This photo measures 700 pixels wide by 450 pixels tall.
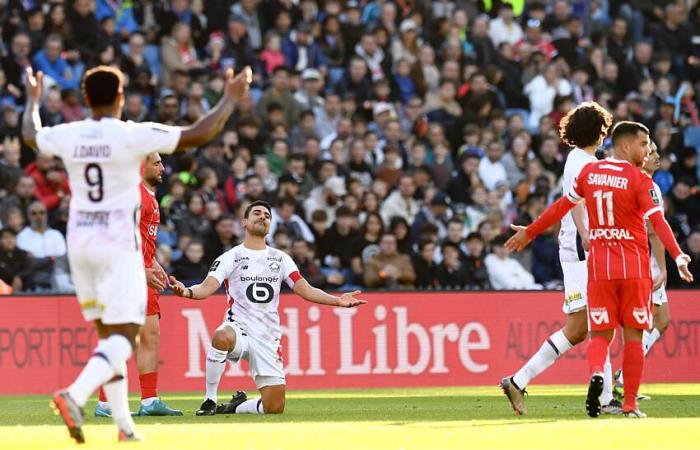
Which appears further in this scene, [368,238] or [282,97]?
[282,97]

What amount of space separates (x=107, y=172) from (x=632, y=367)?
4.36 metres

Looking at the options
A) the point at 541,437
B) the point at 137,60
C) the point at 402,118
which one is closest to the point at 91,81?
the point at 541,437

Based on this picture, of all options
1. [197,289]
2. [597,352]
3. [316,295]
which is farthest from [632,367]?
[197,289]

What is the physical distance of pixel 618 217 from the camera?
1127cm

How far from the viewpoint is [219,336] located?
1312 cm

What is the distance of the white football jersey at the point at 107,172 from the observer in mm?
8906

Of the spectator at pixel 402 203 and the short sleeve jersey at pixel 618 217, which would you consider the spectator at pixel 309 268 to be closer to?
the spectator at pixel 402 203

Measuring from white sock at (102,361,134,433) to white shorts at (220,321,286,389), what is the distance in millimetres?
4261

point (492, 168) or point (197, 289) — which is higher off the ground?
A: point (492, 168)

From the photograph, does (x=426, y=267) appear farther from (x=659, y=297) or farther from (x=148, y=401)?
(x=148, y=401)

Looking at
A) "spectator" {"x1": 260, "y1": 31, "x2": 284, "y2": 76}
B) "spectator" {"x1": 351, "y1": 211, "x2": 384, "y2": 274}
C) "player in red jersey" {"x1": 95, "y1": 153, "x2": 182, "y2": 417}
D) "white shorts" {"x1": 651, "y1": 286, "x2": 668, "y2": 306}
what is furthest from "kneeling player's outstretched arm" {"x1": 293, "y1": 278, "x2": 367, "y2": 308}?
"spectator" {"x1": 260, "y1": 31, "x2": 284, "y2": 76}

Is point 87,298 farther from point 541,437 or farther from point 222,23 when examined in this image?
point 222,23

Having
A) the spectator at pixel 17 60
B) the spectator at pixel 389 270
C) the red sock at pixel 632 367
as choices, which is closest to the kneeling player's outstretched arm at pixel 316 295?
the red sock at pixel 632 367

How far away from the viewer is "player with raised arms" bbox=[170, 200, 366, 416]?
523 inches
